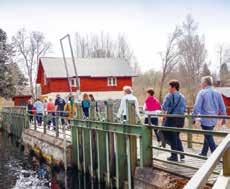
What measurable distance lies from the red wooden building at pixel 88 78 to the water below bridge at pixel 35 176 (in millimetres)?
29681

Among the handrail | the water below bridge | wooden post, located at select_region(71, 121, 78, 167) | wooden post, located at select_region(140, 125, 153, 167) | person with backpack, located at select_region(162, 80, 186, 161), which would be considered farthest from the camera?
wooden post, located at select_region(71, 121, 78, 167)

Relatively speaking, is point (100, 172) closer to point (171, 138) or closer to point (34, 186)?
point (34, 186)

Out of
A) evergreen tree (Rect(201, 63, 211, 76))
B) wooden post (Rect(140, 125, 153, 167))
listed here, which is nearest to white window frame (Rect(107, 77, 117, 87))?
evergreen tree (Rect(201, 63, 211, 76))

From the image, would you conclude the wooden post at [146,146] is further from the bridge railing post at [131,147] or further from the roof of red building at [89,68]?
the roof of red building at [89,68]

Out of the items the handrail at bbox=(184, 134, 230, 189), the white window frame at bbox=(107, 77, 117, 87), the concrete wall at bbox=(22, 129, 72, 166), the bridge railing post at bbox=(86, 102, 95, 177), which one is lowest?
the concrete wall at bbox=(22, 129, 72, 166)

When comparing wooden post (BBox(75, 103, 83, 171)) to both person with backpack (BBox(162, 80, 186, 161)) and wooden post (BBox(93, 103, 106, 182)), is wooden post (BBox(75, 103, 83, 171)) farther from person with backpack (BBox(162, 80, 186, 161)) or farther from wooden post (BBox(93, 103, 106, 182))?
person with backpack (BBox(162, 80, 186, 161))

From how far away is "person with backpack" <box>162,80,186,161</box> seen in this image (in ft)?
27.1

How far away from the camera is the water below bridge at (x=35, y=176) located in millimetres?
12532

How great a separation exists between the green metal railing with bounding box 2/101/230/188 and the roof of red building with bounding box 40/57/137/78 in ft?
118

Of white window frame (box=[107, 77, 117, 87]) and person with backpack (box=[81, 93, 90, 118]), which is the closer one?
person with backpack (box=[81, 93, 90, 118])

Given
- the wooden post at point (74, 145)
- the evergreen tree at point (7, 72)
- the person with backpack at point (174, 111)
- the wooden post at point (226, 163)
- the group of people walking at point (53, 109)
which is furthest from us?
the evergreen tree at point (7, 72)

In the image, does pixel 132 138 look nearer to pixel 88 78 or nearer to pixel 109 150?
pixel 109 150

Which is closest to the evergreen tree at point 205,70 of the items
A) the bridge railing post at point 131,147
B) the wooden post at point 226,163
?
the bridge railing post at point 131,147

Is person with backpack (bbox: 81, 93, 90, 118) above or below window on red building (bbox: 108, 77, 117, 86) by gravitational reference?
below
